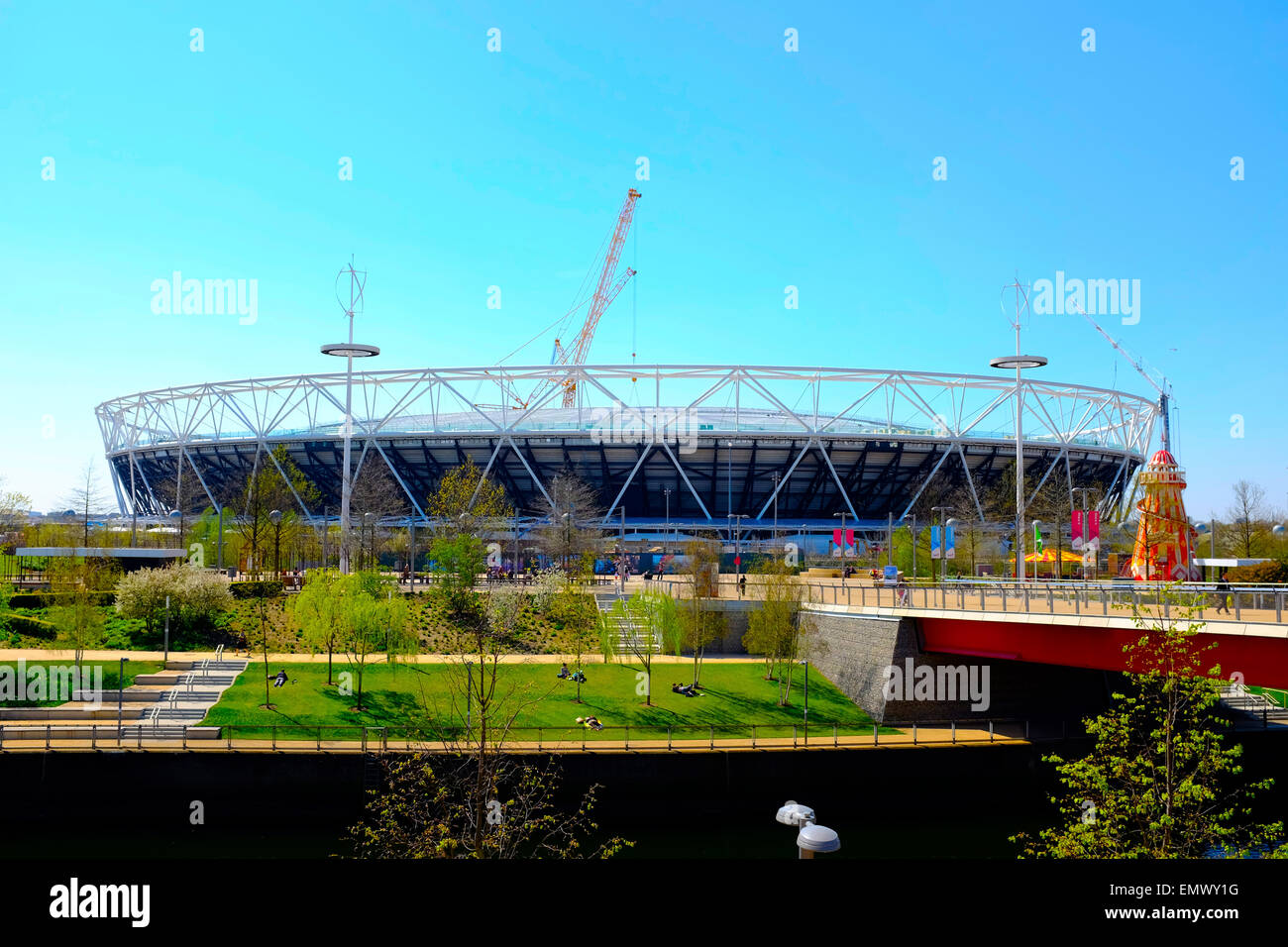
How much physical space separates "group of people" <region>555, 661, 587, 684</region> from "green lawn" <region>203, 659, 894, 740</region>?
0.26 meters

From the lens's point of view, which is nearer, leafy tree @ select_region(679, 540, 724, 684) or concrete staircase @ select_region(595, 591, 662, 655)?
concrete staircase @ select_region(595, 591, 662, 655)

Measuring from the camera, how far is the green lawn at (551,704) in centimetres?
2612

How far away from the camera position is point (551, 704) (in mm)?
28703

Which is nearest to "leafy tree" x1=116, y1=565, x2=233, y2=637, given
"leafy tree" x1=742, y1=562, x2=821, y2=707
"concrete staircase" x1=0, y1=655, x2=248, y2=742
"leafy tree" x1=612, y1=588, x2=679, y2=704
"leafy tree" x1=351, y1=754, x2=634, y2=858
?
"concrete staircase" x1=0, y1=655, x2=248, y2=742

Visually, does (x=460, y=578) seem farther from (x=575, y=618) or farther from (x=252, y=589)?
(x=252, y=589)

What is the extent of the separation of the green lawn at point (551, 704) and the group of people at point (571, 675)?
0.26 metres

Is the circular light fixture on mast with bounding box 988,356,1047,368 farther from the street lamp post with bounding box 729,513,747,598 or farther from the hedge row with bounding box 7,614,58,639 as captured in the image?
the hedge row with bounding box 7,614,58,639

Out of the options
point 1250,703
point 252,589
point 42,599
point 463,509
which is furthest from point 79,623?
point 1250,703

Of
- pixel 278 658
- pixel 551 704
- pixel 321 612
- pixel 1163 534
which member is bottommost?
pixel 551 704

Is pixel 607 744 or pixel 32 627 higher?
pixel 32 627

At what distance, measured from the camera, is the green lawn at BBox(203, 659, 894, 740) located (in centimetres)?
2612

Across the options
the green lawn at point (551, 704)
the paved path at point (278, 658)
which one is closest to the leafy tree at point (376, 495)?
the paved path at point (278, 658)

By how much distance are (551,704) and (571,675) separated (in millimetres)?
2411
